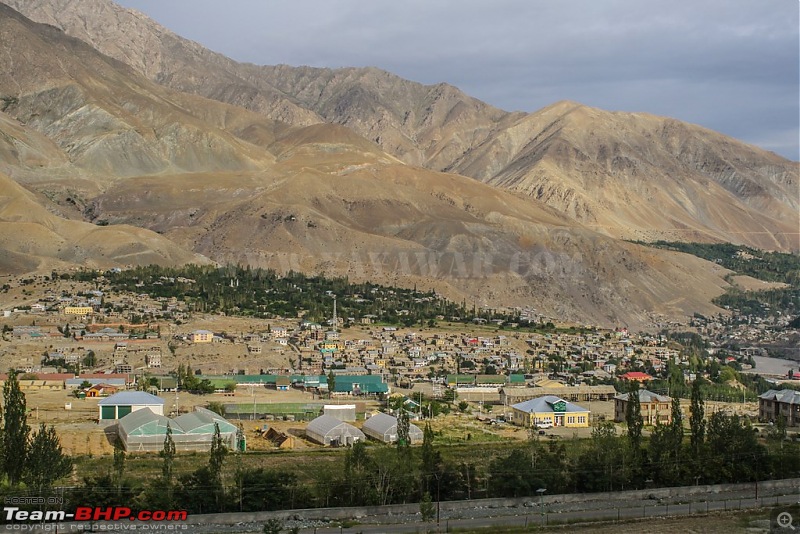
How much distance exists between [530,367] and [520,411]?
112 feet

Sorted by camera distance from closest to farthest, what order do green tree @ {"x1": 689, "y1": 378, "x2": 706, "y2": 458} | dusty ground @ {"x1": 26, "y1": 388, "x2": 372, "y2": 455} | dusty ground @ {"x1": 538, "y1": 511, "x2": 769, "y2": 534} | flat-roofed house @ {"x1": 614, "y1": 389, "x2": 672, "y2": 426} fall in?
1. dusty ground @ {"x1": 538, "y1": 511, "x2": 769, "y2": 534}
2. green tree @ {"x1": 689, "y1": 378, "x2": 706, "y2": 458}
3. dusty ground @ {"x1": 26, "y1": 388, "x2": 372, "y2": 455}
4. flat-roofed house @ {"x1": 614, "y1": 389, "x2": 672, "y2": 426}

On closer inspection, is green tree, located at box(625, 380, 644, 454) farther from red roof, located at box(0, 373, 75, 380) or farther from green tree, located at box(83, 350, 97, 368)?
green tree, located at box(83, 350, 97, 368)

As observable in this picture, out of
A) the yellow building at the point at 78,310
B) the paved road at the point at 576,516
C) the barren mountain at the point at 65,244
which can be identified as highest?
the barren mountain at the point at 65,244

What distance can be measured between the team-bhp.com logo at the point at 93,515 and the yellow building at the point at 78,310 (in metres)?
79.3

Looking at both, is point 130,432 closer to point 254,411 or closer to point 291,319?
Result: point 254,411

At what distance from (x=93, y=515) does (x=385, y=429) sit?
23042 mm

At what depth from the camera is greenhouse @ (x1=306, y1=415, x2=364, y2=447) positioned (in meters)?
62.1

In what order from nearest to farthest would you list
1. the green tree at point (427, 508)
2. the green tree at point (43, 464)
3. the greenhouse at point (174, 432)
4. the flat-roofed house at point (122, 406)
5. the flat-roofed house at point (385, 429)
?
the green tree at point (427, 508), the green tree at point (43, 464), the greenhouse at point (174, 432), the flat-roofed house at point (385, 429), the flat-roofed house at point (122, 406)

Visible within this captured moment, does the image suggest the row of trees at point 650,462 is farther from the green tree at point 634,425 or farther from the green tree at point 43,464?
the green tree at point 43,464

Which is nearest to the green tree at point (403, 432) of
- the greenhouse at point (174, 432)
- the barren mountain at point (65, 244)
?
the greenhouse at point (174, 432)

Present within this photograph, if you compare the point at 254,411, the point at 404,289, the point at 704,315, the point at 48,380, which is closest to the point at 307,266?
the point at 404,289

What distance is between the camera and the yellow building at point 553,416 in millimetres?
71750

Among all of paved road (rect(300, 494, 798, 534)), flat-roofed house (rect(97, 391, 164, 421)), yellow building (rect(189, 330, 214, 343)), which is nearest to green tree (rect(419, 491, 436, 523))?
paved road (rect(300, 494, 798, 534))

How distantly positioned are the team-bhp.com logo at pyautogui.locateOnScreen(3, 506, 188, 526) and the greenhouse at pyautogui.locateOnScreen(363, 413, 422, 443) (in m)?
20.1
